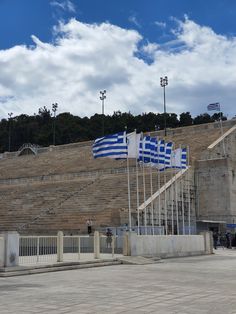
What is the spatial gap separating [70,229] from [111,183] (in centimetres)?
931

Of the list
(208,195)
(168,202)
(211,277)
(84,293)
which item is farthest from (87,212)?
(84,293)

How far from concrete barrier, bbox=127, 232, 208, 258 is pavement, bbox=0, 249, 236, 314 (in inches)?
269

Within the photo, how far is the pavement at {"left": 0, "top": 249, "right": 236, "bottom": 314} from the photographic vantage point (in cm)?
944

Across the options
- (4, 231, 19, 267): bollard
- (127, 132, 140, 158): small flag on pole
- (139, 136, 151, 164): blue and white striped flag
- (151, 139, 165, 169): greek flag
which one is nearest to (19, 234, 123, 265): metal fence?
(4, 231, 19, 267): bollard

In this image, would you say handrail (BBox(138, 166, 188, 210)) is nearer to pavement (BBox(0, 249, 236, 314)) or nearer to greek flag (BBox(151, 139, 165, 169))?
greek flag (BBox(151, 139, 165, 169))

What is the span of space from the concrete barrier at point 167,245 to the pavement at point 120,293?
6.82m

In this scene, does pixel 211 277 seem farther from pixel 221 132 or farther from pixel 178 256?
pixel 221 132

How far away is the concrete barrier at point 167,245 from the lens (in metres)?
23.9

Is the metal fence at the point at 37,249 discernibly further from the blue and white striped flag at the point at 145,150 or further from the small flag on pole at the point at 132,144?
the blue and white striped flag at the point at 145,150

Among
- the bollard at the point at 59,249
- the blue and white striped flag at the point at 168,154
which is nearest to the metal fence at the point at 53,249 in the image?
the bollard at the point at 59,249

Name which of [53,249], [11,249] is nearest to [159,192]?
[53,249]

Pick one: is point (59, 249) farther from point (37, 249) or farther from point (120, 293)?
point (120, 293)

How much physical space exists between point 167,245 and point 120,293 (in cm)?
1479

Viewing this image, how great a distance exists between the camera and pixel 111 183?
4247 cm
